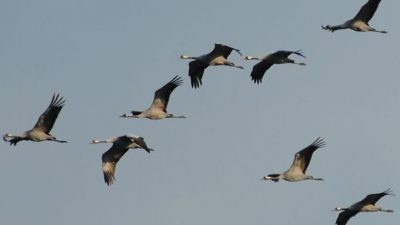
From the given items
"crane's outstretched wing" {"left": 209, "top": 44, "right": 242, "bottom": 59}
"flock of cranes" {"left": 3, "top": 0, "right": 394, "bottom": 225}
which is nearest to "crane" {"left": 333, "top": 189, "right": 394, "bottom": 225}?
"flock of cranes" {"left": 3, "top": 0, "right": 394, "bottom": 225}

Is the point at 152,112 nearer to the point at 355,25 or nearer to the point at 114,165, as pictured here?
the point at 114,165

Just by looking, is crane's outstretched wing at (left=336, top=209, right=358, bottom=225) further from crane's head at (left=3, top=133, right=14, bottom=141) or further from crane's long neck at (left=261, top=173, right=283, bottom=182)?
crane's head at (left=3, top=133, right=14, bottom=141)

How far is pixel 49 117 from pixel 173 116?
4.48 m

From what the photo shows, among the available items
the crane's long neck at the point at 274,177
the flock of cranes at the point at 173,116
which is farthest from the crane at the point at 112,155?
the crane's long neck at the point at 274,177

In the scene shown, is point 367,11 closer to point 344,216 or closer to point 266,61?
point 266,61

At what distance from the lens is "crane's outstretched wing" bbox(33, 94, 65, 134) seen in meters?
47.4

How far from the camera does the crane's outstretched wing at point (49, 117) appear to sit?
47.4 metres

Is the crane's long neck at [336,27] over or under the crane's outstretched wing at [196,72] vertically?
over

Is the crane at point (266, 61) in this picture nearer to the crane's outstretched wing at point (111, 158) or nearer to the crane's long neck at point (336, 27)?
the crane's long neck at point (336, 27)

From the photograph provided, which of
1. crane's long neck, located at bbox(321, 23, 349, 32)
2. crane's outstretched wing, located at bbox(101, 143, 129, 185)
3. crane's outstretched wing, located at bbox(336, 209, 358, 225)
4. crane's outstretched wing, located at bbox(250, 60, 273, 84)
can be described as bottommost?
crane's outstretched wing, located at bbox(336, 209, 358, 225)

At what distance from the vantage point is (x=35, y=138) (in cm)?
4834

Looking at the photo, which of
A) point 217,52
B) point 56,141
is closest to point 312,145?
point 217,52

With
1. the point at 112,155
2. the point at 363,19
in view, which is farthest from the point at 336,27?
the point at 112,155

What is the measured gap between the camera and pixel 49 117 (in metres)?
47.9
